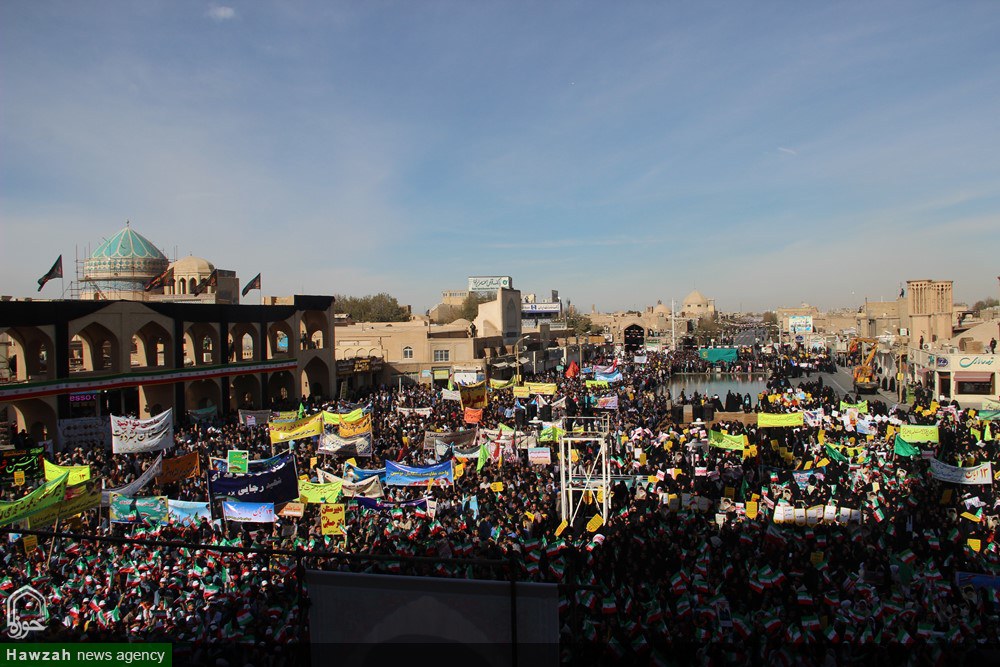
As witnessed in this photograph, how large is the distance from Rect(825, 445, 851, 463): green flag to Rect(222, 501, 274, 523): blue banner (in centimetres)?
1369

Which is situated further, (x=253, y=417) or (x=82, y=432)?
(x=253, y=417)

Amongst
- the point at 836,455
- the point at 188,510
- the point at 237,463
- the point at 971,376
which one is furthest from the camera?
the point at 971,376

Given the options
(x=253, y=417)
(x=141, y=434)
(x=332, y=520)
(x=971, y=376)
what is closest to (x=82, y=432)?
(x=141, y=434)

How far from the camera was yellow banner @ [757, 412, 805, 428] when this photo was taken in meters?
21.2

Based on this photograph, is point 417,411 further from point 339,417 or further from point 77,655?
point 77,655

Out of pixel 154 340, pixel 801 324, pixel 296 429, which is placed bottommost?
pixel 296 429

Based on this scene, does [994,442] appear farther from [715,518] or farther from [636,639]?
[636,639]

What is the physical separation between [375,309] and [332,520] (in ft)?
208

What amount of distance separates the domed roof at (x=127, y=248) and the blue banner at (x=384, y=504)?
37045mm

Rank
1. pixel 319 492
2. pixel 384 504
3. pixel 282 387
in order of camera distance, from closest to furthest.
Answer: pixel 319 492, pixel 384 504, pixel 282 387

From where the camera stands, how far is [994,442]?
17.9 meters

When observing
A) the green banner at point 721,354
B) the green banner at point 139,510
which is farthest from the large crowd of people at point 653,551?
the green banner at point 721,354

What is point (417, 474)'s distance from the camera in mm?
16344

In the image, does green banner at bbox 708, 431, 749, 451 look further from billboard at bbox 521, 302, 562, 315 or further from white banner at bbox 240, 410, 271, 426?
billboard at bbox 521, 302, 562, 315
